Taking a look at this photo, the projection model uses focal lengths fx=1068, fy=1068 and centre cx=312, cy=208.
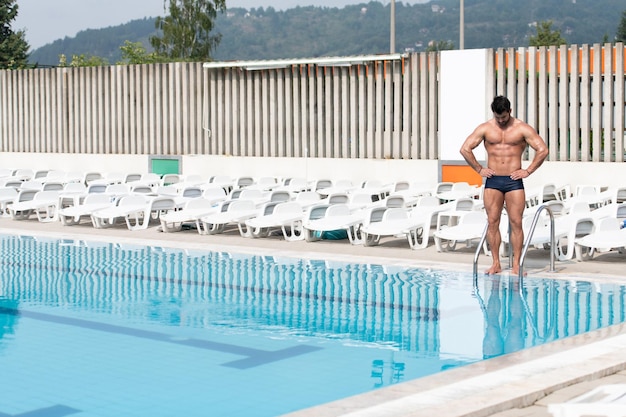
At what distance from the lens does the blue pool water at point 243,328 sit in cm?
596

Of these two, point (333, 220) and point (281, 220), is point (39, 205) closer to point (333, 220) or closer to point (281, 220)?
point (281, 220)

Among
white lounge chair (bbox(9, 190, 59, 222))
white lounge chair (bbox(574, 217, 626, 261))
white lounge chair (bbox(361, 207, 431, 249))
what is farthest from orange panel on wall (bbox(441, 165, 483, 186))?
white lounge chair (bbox(574, 217, 626, 261))

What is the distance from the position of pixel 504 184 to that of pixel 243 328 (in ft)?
10.2

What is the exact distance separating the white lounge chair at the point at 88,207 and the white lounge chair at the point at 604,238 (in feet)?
23.4

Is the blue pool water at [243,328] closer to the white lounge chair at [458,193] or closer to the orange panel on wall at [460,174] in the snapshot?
the white lounge chair at [458,193]

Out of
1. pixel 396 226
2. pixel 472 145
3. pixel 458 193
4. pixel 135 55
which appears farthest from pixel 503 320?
pixel 135 55

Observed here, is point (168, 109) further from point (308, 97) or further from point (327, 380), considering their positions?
point (327, 380)

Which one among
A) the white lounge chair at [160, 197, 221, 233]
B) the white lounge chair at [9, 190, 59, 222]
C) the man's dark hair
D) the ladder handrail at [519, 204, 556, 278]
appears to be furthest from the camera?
the white lounge chair at [9, 190, 59, 222]

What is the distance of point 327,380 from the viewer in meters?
6.18

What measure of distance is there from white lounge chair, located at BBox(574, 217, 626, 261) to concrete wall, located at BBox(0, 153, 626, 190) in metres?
7.70

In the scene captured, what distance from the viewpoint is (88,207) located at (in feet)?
50.5

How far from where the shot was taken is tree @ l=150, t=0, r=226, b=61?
63.1 metres

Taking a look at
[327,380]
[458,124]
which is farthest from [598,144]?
[327,380]

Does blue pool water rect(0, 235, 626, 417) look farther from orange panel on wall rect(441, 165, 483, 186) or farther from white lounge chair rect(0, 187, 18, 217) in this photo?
orange panel on wall rect(441, 165, 483, 186)
